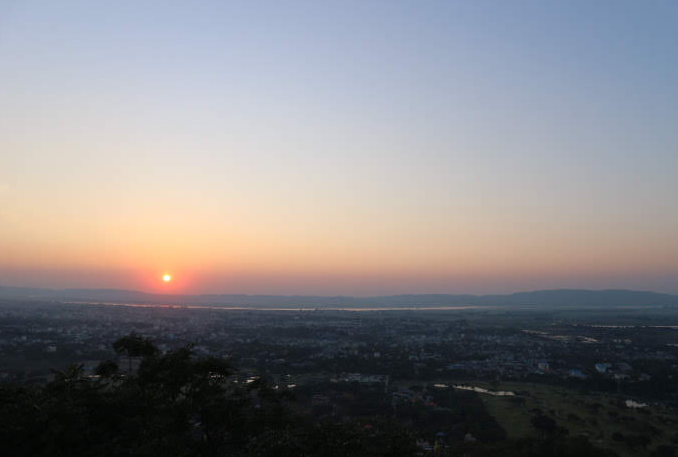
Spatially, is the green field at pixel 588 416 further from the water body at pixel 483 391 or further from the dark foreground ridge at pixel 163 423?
the dark foreground ridge at pixel 163 423

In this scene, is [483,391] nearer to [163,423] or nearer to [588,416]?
[588,416]

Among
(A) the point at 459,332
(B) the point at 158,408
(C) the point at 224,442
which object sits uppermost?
(B) the point at 158,408

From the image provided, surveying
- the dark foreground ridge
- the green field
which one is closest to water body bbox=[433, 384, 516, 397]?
the green field

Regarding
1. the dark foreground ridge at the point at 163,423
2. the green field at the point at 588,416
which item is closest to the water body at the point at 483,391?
the green field at the point at 588,416

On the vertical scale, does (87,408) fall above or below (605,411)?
above

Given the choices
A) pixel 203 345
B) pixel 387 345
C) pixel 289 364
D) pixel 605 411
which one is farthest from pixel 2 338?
pixel 605 411

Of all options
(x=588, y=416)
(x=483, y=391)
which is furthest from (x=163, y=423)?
(x=483, y=391)

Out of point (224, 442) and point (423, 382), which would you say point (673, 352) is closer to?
point (423, 382)

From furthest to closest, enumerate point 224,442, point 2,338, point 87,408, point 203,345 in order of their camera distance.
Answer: point 203,345, point 2,338, point 224,442, point 87,408

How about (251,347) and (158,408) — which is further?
(251,347)
